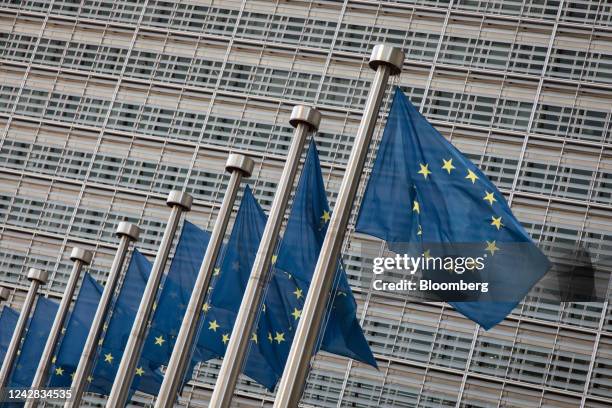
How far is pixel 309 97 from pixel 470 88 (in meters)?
4.44

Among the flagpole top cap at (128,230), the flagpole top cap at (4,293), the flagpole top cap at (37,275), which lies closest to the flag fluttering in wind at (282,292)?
the flagpole top cap at (128,230)

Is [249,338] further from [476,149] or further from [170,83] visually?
[170,83]

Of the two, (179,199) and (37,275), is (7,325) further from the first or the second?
(179,199)

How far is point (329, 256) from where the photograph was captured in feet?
44.1

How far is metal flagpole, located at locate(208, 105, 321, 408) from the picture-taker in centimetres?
1555

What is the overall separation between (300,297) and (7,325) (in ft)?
45.2

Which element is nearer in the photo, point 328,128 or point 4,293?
point 4,293

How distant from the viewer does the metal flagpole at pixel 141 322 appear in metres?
20.1

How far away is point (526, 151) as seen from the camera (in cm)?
2909

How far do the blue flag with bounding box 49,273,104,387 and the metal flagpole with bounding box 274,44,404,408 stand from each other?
10748 millimetres

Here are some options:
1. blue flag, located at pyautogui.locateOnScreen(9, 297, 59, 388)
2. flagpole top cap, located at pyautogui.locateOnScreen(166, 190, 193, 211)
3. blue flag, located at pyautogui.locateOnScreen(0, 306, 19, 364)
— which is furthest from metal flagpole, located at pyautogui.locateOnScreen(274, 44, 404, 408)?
blue flag, located at pyautogui.locateOnScreen(0, 306, 19, 364)

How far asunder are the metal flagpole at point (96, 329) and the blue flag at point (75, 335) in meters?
0.52

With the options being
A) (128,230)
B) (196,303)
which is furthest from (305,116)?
(128,230)

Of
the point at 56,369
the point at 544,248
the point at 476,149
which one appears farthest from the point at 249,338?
the point at 476,149
